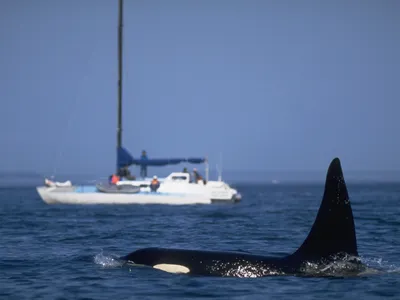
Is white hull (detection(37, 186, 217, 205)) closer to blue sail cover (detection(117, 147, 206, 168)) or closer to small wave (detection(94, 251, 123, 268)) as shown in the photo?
blue sail cover (detection(117, 147, 206, 168))

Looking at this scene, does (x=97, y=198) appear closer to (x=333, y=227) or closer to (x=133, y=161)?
(x=133, y=161)

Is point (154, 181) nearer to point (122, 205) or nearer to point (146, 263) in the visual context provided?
point (122, 205)

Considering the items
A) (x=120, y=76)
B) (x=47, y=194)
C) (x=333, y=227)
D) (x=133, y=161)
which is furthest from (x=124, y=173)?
(x=333, y=227)

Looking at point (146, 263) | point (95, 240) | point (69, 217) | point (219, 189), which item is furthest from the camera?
point (219, 189)

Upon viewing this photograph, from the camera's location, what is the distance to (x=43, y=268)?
14172 mm

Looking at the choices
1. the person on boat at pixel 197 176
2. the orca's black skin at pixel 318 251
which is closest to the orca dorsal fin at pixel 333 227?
the orca's black skin at pixel 318 251

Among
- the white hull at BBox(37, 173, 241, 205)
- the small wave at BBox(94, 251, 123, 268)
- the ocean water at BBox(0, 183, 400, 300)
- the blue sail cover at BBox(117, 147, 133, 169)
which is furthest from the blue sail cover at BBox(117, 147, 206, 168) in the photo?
the small wave at BBox(94, 251, 123, 268)

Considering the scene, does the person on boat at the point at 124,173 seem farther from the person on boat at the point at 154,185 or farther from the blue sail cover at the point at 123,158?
the person on boat at the point at 154,185

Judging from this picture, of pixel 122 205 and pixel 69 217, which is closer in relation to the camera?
pixel 69 217

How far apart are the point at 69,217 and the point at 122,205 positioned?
11.2 metres

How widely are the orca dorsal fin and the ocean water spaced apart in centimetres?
55

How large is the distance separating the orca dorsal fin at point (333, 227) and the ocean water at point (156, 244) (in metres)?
0.55

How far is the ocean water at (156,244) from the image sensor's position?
11570 mm

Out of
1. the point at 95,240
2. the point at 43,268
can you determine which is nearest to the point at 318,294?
the point at 43,268
